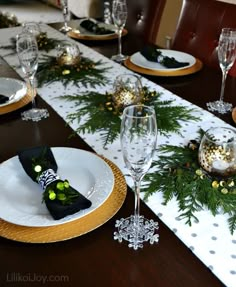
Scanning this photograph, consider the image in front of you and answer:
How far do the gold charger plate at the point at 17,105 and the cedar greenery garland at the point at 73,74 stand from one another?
143 millimetres

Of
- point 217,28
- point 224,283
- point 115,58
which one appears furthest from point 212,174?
point 217,28

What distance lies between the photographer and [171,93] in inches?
47.5

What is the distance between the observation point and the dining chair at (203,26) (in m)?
1.57

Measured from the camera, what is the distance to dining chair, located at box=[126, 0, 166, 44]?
1967mm

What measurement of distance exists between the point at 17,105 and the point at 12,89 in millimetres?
114

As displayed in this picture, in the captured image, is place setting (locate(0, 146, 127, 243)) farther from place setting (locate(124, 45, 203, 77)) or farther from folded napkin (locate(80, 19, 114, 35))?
folded napkin (locate(80, 19, 114, 35))

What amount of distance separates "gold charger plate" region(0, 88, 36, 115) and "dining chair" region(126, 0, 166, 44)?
37.1 inches

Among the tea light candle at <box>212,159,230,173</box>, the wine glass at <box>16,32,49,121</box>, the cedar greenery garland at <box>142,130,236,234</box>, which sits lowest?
the cedar greenery garland at <box>142,130,236,234</box>

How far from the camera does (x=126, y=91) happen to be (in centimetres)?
105

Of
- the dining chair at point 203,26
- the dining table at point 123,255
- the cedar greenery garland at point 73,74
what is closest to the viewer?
the dining table at point 123,255

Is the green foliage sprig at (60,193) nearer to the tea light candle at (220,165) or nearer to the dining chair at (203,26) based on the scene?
the tea light candle at (220,165)

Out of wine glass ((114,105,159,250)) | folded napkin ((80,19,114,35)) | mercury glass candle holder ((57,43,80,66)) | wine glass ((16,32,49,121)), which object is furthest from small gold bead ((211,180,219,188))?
folded napkin ((80,19,114,35))

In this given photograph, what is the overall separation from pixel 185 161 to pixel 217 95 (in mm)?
436

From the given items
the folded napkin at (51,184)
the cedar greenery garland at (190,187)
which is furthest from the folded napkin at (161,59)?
the folded napkin at (51,184)
